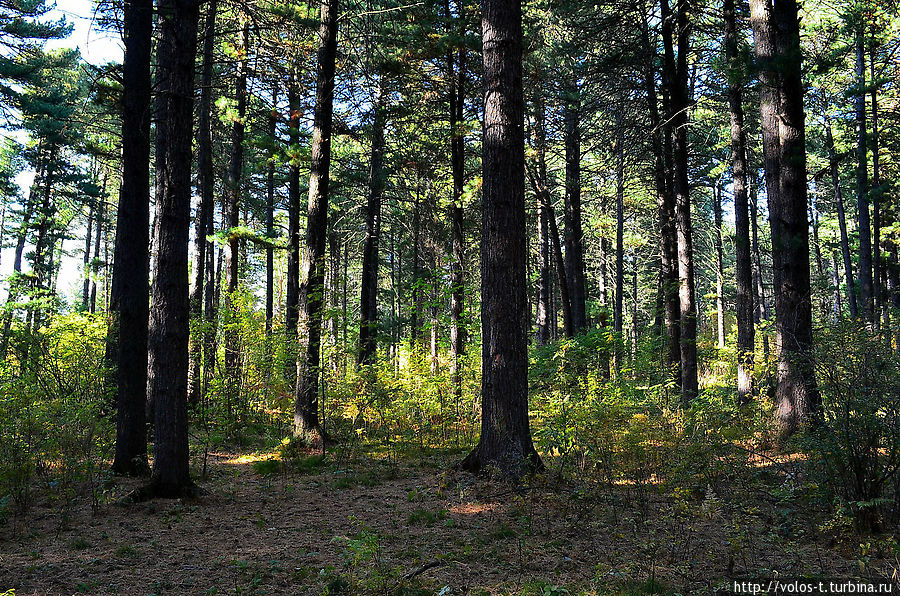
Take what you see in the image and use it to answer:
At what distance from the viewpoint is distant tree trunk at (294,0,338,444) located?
28.7ft

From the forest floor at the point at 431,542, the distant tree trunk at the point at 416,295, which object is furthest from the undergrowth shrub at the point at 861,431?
the distant tree trunk at the point at 416,295

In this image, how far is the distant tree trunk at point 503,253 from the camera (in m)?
6.15

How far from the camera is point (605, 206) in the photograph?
19797 mm

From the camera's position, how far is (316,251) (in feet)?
29.6

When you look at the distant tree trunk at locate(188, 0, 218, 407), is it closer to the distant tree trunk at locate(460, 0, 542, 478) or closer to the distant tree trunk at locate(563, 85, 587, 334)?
the distant tree trunk at locate(460, 0, 542, 478)

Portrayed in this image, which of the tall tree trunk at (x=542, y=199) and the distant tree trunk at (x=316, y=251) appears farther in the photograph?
the tall tree trunk at (x=542, y=199)

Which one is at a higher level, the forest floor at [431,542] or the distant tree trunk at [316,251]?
the distant tree trunk at [316,251]

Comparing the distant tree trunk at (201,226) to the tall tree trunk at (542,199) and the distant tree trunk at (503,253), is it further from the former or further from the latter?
the tall tree trunk at (542,199)

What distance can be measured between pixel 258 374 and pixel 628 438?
24.8 ft

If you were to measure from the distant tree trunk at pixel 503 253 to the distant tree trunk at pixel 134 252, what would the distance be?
4.54 metres

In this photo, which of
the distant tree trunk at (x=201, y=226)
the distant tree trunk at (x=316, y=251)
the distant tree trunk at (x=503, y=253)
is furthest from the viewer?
the distant tree trunk at (x=201, y=226)

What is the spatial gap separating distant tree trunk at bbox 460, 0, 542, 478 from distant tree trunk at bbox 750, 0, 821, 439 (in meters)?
3.61

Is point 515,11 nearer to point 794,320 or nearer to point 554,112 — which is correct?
point 794,320

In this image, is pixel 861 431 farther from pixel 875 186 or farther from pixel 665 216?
pixel 875 186
